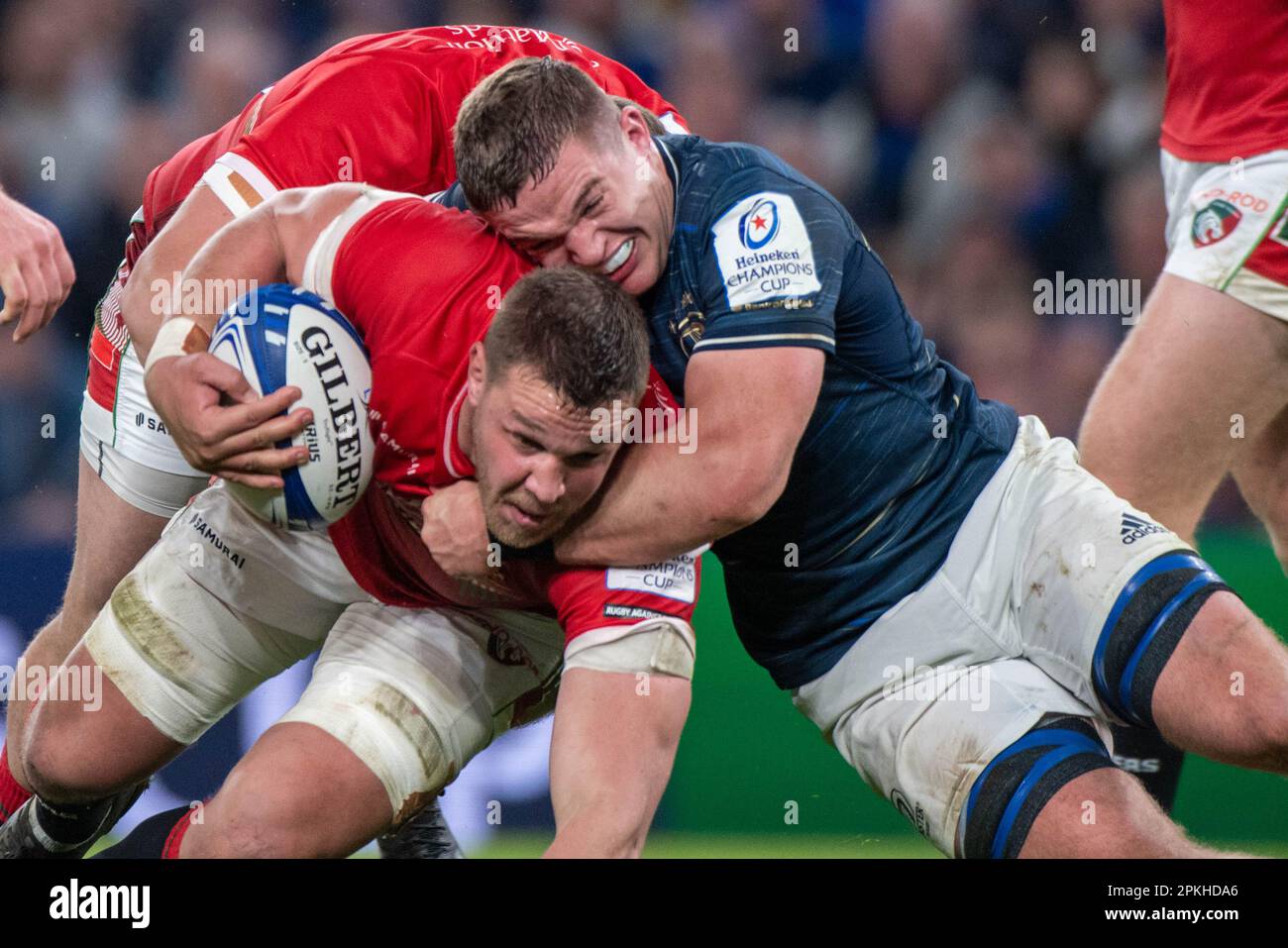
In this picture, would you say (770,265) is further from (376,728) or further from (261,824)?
(261,824)

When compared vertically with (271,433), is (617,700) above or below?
below

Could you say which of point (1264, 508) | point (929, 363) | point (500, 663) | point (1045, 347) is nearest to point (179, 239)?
point (500, 663)

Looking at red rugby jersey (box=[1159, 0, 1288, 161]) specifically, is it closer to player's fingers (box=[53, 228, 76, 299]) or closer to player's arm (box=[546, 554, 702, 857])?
player's arm (box=[546, 554, 702, 857])

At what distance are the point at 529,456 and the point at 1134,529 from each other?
1145 mm

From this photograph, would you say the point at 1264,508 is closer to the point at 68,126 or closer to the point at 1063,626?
the point at 1063,626

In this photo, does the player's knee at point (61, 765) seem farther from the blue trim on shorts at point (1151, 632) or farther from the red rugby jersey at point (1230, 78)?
the red rugby jersey at point (1230, 78)

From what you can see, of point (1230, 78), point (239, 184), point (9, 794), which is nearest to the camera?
point (239, 184)

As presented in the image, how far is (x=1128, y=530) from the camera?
114 inches

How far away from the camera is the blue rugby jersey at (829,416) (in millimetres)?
2812

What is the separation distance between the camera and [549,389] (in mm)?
2643

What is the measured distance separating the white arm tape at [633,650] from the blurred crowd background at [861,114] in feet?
10.5

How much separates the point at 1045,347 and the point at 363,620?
3.38m

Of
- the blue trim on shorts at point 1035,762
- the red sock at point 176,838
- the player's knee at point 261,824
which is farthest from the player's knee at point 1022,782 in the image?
the red sock at point 176,838

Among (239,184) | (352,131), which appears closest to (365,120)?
(352,131)
